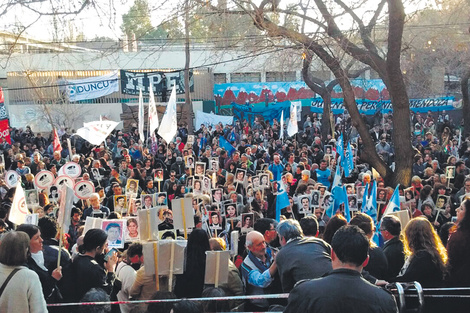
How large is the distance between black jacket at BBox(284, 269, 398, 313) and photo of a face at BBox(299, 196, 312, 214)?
24.6ft

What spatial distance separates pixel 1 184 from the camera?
42.8 feet

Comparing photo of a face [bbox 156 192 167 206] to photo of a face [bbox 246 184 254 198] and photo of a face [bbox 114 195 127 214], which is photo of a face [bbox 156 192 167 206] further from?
photo of a face [bbox 246 184 254 198]

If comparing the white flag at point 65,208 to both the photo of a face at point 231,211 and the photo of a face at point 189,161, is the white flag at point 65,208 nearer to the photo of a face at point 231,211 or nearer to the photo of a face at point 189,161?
the photo of a face at point 231,211

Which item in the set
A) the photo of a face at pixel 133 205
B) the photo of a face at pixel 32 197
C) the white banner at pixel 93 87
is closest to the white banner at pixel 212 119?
the white banner at pixel 93 87

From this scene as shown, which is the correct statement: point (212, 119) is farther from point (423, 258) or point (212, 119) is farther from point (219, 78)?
point (423, 258)

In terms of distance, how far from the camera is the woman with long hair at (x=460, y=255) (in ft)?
16.7

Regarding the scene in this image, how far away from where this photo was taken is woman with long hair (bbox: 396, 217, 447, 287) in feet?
16.6

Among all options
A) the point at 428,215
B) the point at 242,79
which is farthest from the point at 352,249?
the point at 242,79

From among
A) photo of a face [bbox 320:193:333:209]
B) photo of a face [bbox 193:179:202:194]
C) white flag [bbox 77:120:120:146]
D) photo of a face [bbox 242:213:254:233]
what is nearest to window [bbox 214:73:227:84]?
white flag [bbox 77:120:120:146]

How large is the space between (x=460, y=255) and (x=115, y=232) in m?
4.42

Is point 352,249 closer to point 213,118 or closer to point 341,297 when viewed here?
point 341,297

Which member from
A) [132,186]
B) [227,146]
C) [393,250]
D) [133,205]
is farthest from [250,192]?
[393,250]

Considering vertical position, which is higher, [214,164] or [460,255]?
[460,255]

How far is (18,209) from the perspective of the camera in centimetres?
795
